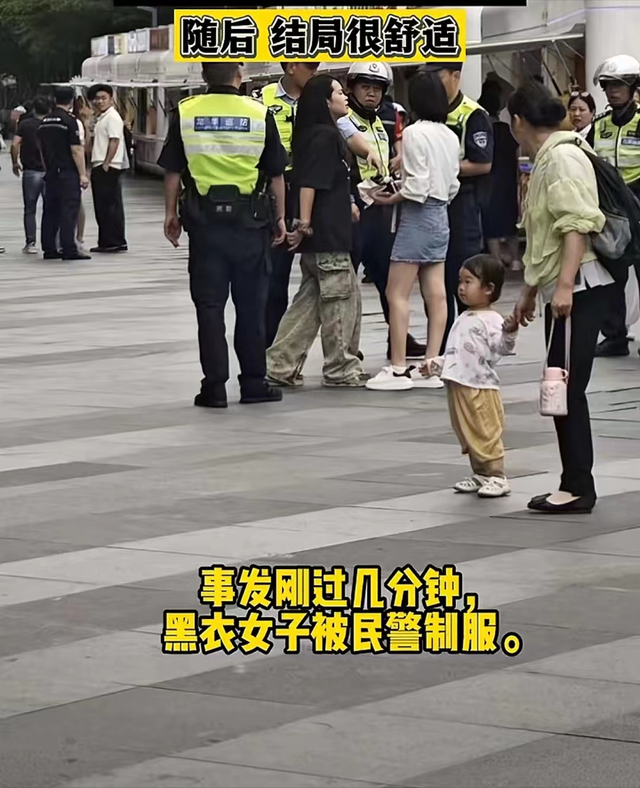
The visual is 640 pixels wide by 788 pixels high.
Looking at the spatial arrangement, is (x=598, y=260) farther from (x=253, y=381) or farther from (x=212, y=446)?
(x=253, y=381)

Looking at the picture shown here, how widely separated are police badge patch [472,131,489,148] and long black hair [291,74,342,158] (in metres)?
1.23

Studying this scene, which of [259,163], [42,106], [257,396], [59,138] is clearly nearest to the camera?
[259,163]

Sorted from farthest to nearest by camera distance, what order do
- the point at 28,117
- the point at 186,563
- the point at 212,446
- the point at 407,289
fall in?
1. the point at 28,117
2. the point at 407,289
3. the point at 212,446
4. the point at 186,563

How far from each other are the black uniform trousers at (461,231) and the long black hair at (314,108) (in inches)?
48.9

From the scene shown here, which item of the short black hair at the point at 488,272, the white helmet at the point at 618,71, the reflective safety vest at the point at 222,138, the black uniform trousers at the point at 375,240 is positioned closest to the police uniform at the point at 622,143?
the white helmet at the point at 618,71

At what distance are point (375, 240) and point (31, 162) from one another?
11926mm

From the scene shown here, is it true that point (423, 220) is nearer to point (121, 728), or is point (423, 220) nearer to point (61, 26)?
point (121, 728)

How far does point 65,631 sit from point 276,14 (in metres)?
32.1

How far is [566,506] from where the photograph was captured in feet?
25.5

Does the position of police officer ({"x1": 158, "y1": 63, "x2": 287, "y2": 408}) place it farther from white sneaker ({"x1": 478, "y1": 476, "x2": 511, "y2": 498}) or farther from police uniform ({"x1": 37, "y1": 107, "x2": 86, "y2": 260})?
police uniform ({"x1": 37, "y1": 107, "x2": 86, "y2": 260})

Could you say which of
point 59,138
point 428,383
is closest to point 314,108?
point 428,383

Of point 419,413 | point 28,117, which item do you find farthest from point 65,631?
point 28,117

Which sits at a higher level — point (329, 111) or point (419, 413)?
point (329, 111)

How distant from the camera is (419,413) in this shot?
10.6 meters
